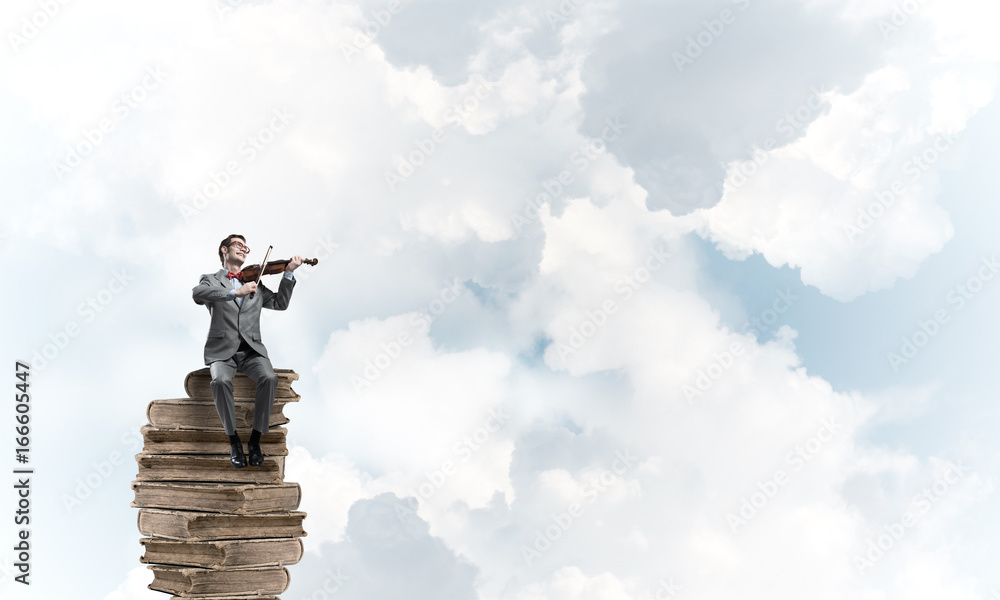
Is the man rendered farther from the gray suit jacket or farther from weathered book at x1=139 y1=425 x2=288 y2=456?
weathered book at x1=139 y1=425 x2=288 y2=456

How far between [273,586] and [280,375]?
2.58 metres

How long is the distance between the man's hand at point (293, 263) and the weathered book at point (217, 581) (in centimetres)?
368

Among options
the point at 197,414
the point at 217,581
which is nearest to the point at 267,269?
the point at 197,414

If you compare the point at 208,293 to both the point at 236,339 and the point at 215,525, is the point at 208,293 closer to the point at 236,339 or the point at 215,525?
the point at 236,339

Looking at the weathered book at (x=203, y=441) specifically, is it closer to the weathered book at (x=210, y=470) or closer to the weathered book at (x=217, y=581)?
the weathered book at (x=210, y=470)

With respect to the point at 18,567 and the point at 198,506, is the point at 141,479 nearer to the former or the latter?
the point at 198,506

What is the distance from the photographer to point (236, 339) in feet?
35.3

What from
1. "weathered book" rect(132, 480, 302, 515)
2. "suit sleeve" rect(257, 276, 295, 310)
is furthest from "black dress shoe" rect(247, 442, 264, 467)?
"suit sleeve" rect(257, 276, 295, 310)

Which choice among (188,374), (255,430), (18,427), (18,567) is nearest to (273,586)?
(255,430)

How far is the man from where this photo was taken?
10500 millimetres

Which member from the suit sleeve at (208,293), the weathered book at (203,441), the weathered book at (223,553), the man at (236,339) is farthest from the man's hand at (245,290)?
the weathered book at (223,553)

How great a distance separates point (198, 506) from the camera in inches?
422

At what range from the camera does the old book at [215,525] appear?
34.7 ft

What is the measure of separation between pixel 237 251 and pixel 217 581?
158 inches
